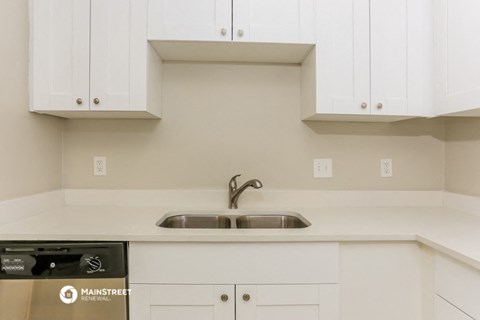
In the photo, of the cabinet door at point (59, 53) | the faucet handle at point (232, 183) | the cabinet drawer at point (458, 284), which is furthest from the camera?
the faucet handle at point (232, 183)

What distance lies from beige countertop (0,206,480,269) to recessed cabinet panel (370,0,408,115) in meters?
0.61

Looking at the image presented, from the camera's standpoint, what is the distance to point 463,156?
1782 millimetres

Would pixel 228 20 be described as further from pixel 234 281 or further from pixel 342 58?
pixel 234 281

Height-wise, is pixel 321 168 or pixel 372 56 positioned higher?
pixel 372 56

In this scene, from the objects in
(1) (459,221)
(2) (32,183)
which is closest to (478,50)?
(1) (459,221)

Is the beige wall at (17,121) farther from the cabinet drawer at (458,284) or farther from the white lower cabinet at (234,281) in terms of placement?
the cabinet drawer at (458,284)

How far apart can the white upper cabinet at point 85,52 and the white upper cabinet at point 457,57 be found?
1.53 m

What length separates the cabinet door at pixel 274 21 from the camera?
1.55 m

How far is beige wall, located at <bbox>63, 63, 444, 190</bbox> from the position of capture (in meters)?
1.88


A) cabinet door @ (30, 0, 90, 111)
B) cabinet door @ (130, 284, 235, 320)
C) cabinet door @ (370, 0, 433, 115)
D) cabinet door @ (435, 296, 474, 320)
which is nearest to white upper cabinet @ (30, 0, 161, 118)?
cabinet door @ (30, 0, 90, 111)

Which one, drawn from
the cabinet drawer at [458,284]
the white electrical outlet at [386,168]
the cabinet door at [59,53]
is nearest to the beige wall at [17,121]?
the cabinet door at [59,53]

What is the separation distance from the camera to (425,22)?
1.60 m

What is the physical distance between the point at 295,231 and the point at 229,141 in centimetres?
80

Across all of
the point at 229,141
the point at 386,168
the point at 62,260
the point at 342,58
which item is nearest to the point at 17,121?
the point at 62,260
